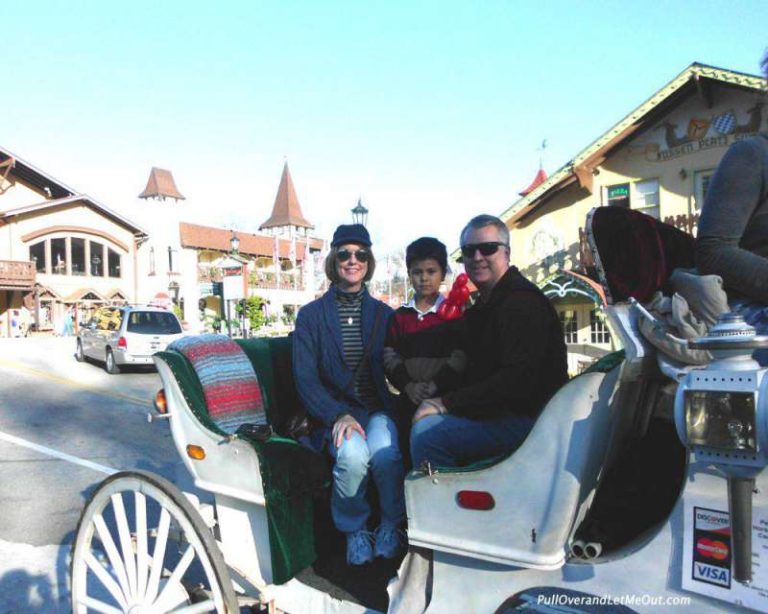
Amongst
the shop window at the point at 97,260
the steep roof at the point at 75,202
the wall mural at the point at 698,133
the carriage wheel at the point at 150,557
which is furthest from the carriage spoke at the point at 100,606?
the shop window at the point at 97,260

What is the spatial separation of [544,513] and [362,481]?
106cm

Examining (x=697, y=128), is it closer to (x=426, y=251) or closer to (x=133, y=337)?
(x=133, y=337)

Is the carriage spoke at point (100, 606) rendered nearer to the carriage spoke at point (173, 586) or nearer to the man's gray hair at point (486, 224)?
the carriage spoke at point (173, 586)

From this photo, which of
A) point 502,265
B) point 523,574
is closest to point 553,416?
point 523,574

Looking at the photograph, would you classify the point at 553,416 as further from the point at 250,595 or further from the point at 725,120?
the point at 725,120

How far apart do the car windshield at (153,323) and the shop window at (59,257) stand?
2391cm

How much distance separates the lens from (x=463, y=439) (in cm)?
255

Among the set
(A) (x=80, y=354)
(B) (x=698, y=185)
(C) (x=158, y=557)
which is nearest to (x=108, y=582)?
(C) (x=158, y=557)

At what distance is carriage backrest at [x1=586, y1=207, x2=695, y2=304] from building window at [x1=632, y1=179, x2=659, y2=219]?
18165mm

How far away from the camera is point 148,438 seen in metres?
8.04

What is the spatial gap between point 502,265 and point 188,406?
62.4 inches

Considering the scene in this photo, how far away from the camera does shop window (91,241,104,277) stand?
38938mm

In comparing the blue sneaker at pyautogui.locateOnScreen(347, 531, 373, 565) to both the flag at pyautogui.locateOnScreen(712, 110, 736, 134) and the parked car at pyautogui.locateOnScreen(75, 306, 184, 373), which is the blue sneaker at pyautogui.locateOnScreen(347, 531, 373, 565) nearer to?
the parked car at pyautogui.locateOnScreen(75, 306, 184, 373)

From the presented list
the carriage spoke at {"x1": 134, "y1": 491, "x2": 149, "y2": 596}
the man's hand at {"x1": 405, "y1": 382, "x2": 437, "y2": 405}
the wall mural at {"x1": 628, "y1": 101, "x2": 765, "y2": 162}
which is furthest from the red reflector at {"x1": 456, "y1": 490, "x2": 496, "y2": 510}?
the wall mural at {"x1": 628, "y1": 101, "x2": 765, "y2": 162}
